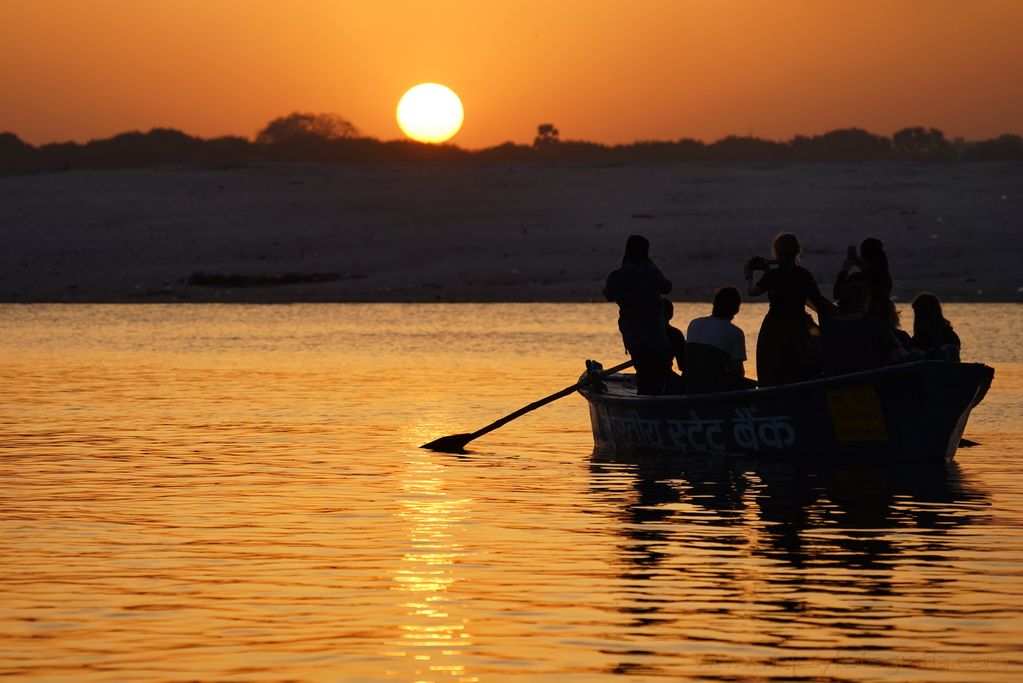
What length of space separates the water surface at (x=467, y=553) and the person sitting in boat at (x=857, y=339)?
812 mm

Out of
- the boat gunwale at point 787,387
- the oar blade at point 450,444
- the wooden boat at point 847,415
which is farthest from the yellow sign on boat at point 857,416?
the oar blade at point 450,444

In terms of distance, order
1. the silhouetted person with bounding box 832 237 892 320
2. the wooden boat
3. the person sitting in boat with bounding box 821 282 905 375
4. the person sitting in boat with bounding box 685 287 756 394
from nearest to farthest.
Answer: the wooden boat, the person sitting in boat with bounding box 821 282 905 375, the silhouetted person with bounding box 832 237 892 320, the person sitting in boat with bounding box 685 287 756 394

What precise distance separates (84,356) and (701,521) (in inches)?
767

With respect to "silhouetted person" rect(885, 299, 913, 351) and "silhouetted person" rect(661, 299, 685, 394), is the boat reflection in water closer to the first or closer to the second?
"silhouetted person" rect(885, 299, 913, 351)

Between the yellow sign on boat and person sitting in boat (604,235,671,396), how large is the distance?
2260 millimetres

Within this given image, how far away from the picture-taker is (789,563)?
1006 cm

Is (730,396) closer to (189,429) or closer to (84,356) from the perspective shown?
(189,429)

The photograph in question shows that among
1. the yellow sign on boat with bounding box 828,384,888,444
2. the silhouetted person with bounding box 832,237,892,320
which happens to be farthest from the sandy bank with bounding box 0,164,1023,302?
the yellow sign on boat with bounding box 828,384,888,444

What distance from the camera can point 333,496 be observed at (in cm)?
1287

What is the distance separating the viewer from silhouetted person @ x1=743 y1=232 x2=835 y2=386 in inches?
589

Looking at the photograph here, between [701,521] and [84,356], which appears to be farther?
[84,356]

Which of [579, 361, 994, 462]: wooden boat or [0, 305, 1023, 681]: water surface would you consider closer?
[0, 305, 1023, 681]: water surface

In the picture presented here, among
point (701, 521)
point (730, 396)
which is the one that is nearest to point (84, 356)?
point (730, 396)

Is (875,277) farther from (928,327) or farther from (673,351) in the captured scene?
(673,351)
